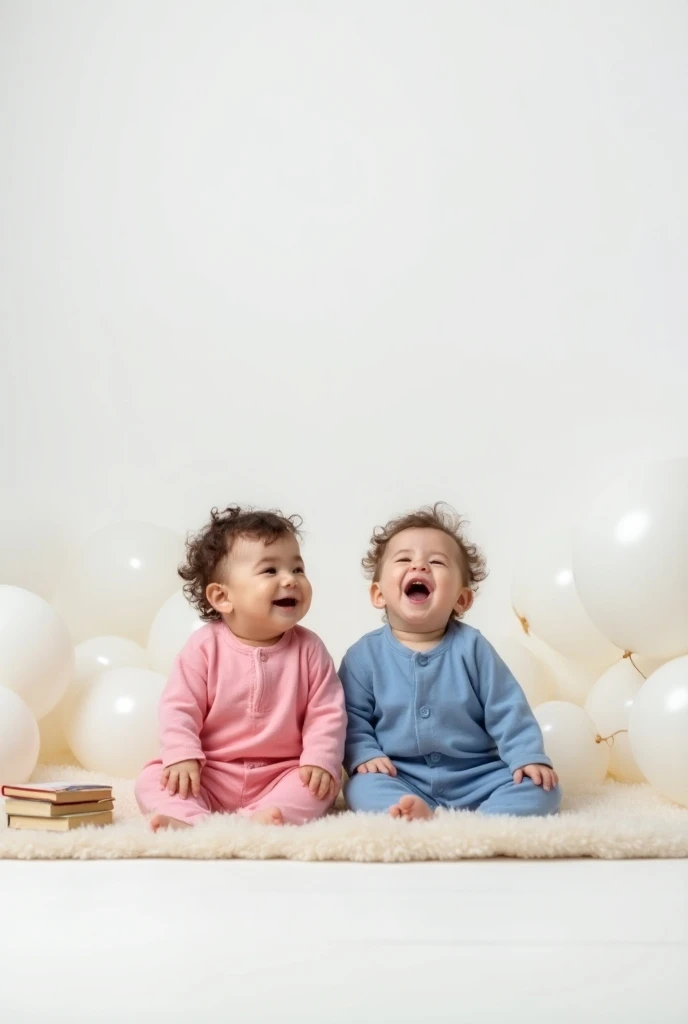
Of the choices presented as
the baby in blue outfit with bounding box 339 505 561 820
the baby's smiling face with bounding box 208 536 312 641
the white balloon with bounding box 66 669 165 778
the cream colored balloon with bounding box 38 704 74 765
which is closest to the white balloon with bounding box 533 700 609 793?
the baby in blue outfit with bounding box 339 505 561 820

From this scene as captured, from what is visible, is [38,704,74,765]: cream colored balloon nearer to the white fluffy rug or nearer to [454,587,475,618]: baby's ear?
the white fluffy rug

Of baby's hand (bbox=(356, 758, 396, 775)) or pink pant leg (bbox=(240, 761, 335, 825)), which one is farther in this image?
baby's hand (bbox=(356, 758, 396, 775))

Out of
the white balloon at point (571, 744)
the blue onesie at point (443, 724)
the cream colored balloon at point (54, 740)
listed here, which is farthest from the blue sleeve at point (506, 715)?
the cream colored balloon at point (54, 740)

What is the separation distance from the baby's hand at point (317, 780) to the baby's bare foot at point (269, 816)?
83 mm

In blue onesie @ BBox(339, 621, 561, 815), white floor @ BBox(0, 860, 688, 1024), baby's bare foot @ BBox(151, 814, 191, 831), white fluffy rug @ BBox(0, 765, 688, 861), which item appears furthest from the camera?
blue onesie @ BBox(339, 621, 561, 815)

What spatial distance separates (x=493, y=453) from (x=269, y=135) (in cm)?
120

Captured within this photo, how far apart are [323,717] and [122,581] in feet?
3.53

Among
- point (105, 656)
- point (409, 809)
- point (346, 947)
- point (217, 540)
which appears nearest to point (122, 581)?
point (105, 656)

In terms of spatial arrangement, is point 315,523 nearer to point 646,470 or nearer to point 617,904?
point 646,470

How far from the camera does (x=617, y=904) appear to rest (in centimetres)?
134

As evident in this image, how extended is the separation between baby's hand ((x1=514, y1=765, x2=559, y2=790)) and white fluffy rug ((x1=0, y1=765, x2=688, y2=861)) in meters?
0.15

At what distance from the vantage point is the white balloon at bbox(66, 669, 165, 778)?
233 centimetres

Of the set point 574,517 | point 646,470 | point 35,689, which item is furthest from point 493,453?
point 35,689

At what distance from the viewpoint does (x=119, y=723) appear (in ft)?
7.64
